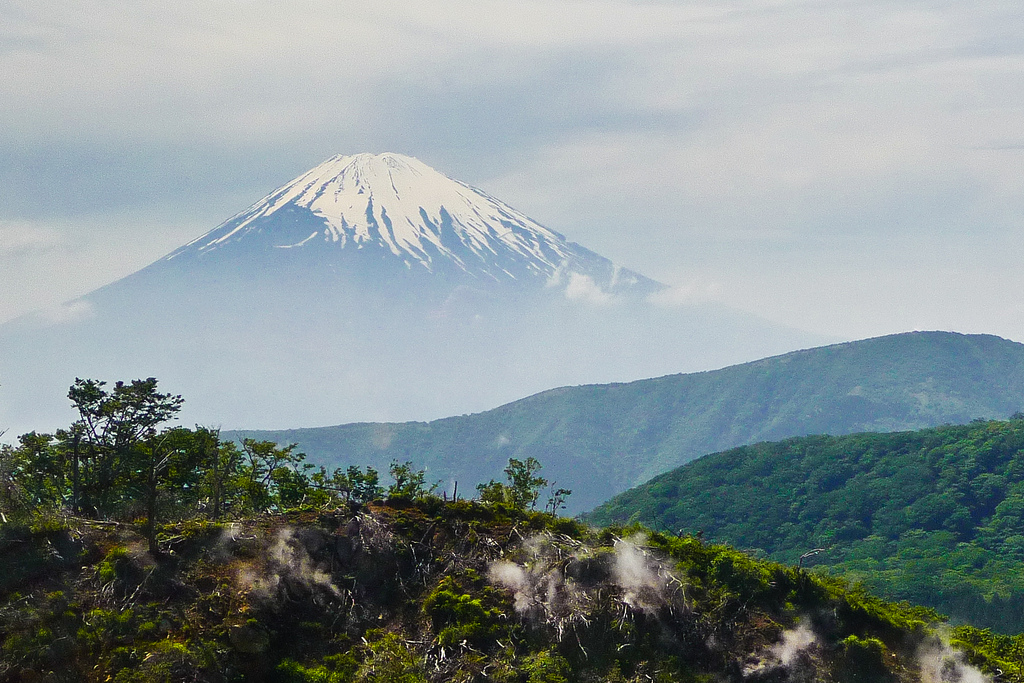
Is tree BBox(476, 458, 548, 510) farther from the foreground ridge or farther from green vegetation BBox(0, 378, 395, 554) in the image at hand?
the foreground ridge

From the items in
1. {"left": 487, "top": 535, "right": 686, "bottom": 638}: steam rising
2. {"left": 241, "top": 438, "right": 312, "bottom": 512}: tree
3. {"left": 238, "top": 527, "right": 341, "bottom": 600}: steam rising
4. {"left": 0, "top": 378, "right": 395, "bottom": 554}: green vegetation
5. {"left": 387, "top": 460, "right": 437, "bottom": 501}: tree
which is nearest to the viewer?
{"left": 238, "top": 527, "right": 341, "bottom": 600}: steam rising

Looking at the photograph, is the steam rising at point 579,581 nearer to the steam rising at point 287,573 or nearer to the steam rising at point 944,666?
the steam rising at point 287,573

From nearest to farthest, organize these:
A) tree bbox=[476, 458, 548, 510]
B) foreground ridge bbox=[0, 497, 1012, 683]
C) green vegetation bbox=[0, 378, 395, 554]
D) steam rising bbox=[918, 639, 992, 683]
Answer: foreground ridge bbox=[0, 497, 1012, 683], steam rising bbox=[918, 639, 992, 683], green vegetation bbox=[0, 378, 395, 554], tree bbox=[476, 458, 548, 510]

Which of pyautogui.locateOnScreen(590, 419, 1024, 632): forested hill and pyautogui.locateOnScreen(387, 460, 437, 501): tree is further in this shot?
pyautogui.locateOnScreen(590, 419, 1024, 632): forested hill

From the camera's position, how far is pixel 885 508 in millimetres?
117188

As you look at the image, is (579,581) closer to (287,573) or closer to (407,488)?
(407,488)

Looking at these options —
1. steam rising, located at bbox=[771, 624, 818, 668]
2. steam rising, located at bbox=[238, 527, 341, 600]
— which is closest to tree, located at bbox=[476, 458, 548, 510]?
steam rising, located at bbox=[238, 527, 341, 600]

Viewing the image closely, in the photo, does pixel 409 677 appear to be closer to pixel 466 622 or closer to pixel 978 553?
pixel 466 622

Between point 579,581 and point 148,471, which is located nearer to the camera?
point 579,581

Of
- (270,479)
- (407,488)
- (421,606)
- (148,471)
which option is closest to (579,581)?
(421,606)

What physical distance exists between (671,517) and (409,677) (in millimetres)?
113592

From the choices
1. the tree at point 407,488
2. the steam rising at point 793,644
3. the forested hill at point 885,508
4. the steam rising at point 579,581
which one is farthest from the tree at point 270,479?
the forested hill at point 885,508

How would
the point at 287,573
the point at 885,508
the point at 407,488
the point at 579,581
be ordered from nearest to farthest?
the point at 287,573, the point at 579,581, the point at 407,488, the point at 885,508

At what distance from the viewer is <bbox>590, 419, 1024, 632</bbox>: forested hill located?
89.3 m
